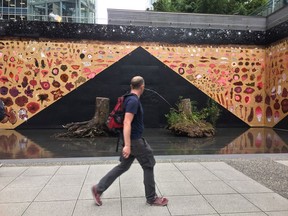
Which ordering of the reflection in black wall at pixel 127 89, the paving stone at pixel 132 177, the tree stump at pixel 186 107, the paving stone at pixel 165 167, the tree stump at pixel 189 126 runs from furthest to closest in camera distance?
the reflection in black wall at pixel 127 89
the tree stump at pixel 186 107
the tree stump at pixel 189 126
the paving stone at pixel 165 167
the paving stone at pixel 132 177

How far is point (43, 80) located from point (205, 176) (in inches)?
361

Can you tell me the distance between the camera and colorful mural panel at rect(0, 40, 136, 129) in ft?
41.9

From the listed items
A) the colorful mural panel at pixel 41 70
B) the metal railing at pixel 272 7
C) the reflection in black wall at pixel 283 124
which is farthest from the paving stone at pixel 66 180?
the metal railing at pixel 272 7

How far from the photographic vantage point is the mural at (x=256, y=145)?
8.20m

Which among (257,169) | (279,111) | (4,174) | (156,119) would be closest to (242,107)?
(279,111)

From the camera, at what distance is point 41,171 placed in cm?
606

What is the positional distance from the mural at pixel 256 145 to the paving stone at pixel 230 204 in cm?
344

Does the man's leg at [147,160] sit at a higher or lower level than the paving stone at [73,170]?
higher

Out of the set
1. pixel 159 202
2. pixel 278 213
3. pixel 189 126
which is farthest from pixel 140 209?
pixel 189 126

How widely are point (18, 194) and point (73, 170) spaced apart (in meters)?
1.43

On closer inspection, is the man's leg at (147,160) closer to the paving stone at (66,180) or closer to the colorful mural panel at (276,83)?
the paving stone at (66,180)

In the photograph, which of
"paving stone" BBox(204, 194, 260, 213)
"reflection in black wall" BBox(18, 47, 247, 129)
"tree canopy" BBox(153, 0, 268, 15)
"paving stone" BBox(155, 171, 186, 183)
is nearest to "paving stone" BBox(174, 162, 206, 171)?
"paving stone" BBox(155, 171, 186, 183)

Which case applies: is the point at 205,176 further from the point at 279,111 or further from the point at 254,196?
the point at 279,111

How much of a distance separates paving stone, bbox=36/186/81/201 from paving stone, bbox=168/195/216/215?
1.41 metres
